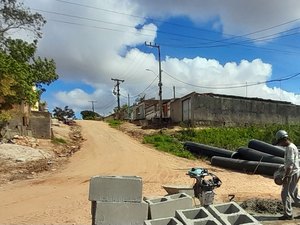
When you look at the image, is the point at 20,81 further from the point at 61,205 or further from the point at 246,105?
the point at 246,105

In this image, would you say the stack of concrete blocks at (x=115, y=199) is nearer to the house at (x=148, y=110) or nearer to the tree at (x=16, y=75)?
the tree at (x=16, y=75)

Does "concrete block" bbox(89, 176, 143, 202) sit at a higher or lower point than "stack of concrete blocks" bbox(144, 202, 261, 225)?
higher

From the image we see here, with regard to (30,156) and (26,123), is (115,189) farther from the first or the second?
(26,123)

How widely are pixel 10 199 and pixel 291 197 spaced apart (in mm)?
7723

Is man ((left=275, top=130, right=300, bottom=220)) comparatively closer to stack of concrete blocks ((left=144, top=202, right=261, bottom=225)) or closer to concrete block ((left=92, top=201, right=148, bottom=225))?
stack of concrete blocks ((left=144, top=202, right=261, bottom=225))

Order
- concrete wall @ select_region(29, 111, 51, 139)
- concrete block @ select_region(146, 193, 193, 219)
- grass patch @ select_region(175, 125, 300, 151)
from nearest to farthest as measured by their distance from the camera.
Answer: concrete block @ select_region(146, 193, 193, 219), concrete wall @ select_region(29, 111, 51, 139), grass patch @ select_region(175, 125, 300, 151)

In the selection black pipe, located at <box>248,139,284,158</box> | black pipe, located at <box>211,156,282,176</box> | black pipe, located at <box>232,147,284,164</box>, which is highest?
black pipe, located at <box>248,139,284,158</box>

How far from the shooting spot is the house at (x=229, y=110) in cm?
3114

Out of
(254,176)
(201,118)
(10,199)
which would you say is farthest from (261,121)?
(10,199)

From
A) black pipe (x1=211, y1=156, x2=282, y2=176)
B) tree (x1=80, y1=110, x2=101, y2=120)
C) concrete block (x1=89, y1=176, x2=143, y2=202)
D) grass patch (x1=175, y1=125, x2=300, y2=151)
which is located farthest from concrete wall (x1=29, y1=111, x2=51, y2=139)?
tree (x1=80, y1=110, x2=101, y2=120)

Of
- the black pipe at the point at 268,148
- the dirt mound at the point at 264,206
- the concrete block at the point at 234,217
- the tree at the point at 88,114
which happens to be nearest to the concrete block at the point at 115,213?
the concrete block at the point at 234,217

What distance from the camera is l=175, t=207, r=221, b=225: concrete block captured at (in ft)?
18.3

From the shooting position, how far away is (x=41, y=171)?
16.2 m

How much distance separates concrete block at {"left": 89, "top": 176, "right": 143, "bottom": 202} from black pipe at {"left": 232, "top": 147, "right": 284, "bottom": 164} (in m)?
10.1
